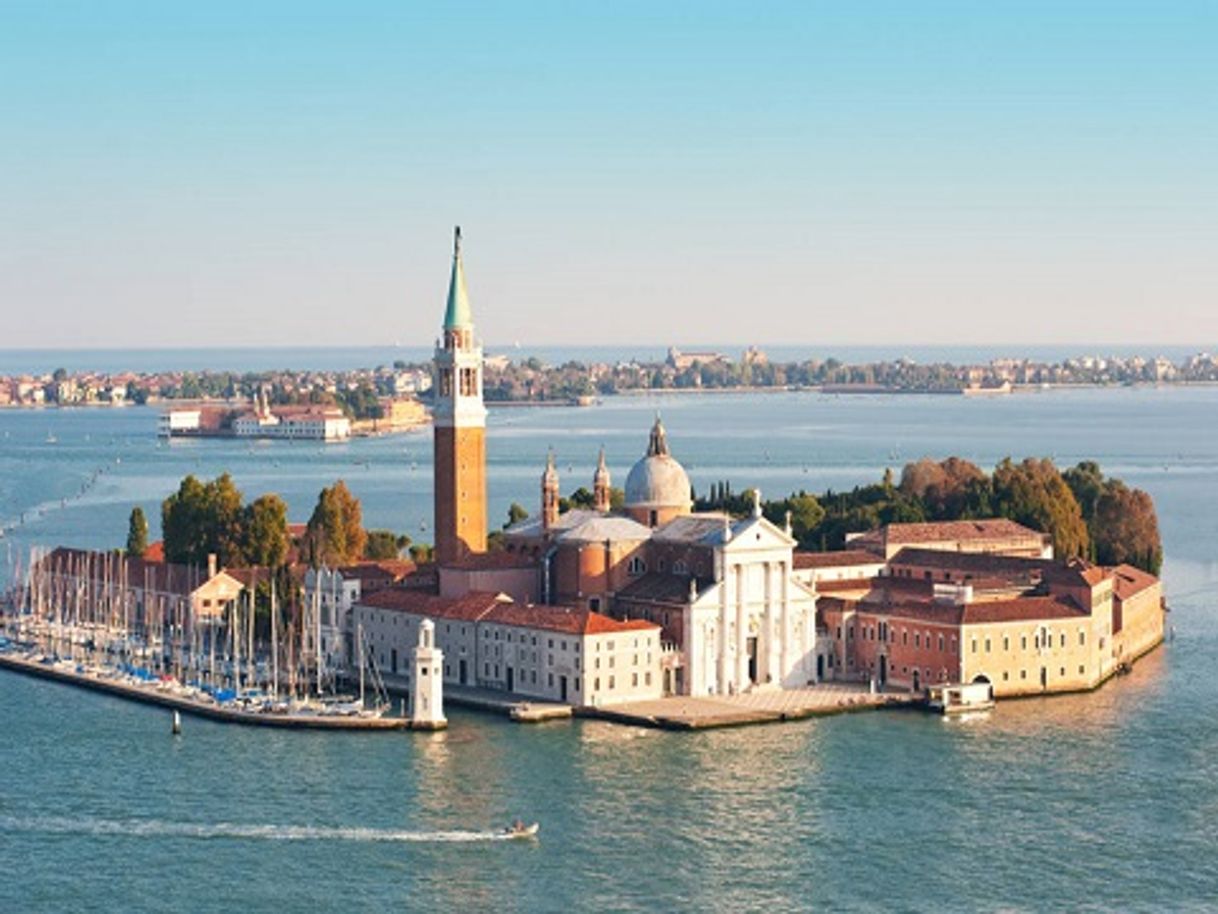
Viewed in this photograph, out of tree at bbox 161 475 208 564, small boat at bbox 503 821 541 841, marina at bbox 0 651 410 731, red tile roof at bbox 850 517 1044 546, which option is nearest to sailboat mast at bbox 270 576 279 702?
marina at bbox 0 651 410 731

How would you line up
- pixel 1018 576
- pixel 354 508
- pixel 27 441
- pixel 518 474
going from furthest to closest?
pixel 27 441 → pixel 518 474 → pixel 354 508 → pixel 1018 576

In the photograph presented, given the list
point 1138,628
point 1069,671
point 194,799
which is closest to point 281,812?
point 194,799

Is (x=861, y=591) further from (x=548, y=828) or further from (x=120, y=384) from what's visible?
(x=120, y=384)

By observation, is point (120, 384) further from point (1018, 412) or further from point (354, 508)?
point (354, 508)

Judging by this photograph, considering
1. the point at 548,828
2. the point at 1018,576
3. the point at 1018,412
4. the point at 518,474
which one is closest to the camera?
the point at 548,828

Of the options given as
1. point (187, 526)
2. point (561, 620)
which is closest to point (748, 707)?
point (561, 620)

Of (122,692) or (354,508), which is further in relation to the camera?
(354,508)
